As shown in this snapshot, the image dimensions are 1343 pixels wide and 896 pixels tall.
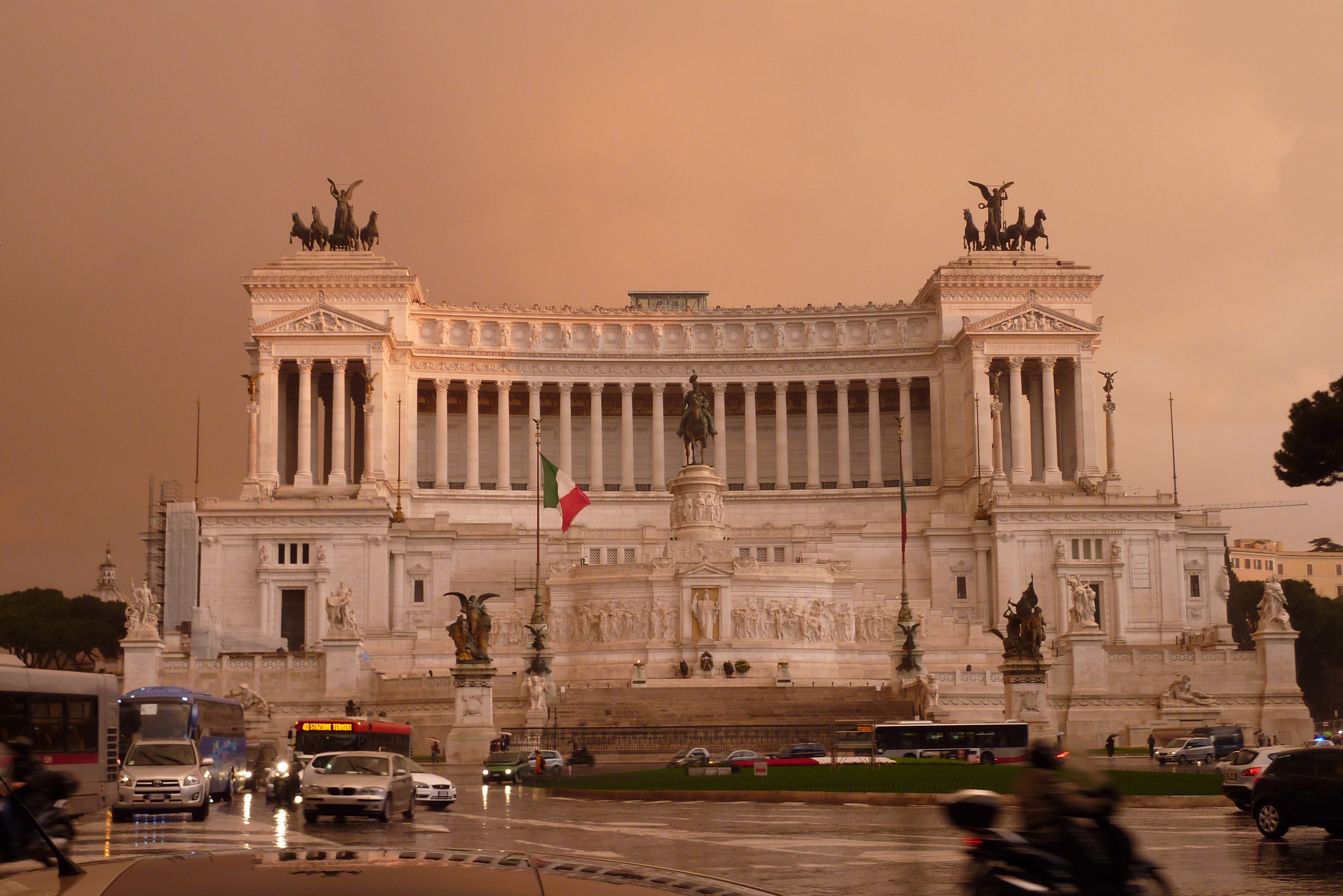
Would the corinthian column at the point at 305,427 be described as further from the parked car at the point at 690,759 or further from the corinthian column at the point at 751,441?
the parked car at the point at 690,759

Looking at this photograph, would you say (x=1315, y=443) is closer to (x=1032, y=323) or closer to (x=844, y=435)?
(x=1032, y=323)

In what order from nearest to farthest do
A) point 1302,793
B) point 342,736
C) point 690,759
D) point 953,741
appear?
1. point 1302,793
2. point 342,736
3. point 690,759
4. point 953,741

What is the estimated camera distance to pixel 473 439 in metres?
106

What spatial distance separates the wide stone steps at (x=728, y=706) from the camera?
6419 cm

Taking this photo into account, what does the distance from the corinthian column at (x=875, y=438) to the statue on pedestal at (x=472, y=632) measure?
50.2 m


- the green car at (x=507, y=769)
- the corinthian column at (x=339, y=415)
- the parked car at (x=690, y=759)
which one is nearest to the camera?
the green car at (x=507, y=769)

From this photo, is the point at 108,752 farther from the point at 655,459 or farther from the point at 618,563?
the point at 655,459

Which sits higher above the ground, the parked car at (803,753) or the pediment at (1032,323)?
the pediment at (1032,323)

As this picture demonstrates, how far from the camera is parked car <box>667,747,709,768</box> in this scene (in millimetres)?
50719

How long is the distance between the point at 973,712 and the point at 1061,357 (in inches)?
1694

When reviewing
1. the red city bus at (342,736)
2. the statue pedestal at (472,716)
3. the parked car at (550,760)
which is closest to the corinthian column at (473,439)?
the statue pedestal at (472,716)

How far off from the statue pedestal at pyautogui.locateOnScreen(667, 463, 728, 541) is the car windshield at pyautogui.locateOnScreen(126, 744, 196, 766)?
5186 cm

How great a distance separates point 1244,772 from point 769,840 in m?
12.7

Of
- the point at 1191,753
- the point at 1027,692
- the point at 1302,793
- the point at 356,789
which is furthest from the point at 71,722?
the point at 1191,753
